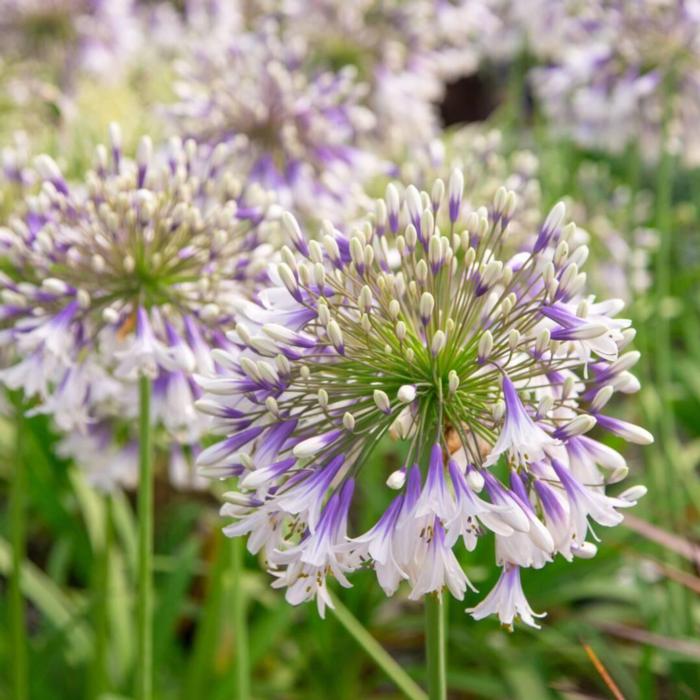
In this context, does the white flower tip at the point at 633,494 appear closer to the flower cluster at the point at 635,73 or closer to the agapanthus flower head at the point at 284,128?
the agapanthus flower head at the point at 284,128

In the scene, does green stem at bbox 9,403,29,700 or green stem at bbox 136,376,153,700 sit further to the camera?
green stem at bbox 9,403,29,700

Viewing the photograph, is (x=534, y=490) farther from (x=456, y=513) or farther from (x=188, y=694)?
(x=188, y=694)

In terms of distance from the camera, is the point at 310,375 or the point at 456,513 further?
the point at 310,375

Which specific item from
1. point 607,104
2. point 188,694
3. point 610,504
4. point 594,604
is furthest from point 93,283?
point 594,604

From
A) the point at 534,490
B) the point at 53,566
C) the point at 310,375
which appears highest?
the point at 310,375

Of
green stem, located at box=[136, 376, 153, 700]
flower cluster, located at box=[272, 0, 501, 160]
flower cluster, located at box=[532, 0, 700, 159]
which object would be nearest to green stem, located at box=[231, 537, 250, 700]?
green stem, located at box=[136, 376, 153, 700]

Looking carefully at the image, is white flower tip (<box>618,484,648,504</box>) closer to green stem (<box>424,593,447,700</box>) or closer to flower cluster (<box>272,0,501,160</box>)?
green stem (<box>424,593,447,700</box>)
